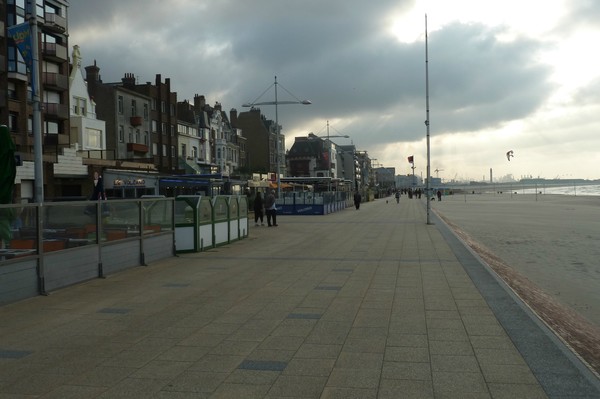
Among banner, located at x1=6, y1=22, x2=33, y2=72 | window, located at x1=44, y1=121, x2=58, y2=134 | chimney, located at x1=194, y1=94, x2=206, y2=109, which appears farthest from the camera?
chimney, located at x1=194, y1=94, x2=206, y2=109

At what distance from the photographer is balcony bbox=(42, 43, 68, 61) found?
40812mm

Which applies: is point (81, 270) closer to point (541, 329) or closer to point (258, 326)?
point (258, 326)

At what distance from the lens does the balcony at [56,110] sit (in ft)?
132

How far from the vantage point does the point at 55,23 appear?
134 ft

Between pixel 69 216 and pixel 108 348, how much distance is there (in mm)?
4311

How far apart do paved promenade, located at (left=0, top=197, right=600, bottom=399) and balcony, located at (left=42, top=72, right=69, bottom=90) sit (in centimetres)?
3467

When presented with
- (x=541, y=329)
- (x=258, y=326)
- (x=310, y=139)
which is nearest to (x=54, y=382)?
(x=258, y=326)

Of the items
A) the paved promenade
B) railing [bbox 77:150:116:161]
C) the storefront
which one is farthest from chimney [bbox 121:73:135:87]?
the paved promenade

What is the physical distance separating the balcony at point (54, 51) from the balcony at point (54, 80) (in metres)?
1.33

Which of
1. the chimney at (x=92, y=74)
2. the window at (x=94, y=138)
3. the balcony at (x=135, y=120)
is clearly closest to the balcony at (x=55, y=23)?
the window at (x=94, y=138)

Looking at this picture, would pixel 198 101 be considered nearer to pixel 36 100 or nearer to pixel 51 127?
pixel 51 127

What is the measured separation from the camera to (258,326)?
6.70 m

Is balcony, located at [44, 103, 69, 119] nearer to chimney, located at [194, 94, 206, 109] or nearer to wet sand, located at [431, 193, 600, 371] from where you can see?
wet sand, located at [431, 193, 600, 371]

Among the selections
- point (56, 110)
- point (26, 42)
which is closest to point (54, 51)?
point (56, 110)
